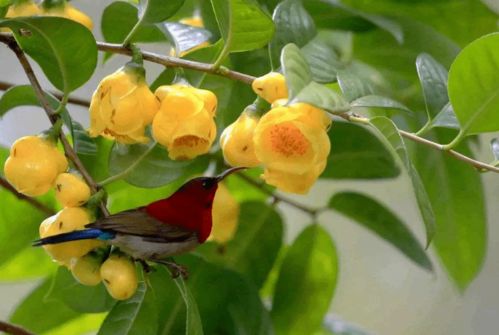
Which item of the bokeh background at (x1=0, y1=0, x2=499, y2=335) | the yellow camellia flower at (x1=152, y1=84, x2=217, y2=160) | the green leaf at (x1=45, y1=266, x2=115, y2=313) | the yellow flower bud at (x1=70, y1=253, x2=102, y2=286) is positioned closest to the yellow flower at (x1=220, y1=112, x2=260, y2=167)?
the yellow camellia flower at (x1=152, y1=84, x2=217, y2=160)

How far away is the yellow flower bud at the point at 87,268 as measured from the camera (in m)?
0.55

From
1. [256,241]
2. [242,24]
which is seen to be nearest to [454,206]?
[256,241]

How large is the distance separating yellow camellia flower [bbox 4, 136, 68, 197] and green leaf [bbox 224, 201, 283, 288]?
35cm

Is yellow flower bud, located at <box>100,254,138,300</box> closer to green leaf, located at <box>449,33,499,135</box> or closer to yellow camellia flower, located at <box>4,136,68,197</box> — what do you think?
yellow camellia flower, located at <box>4,136,68,197</box>

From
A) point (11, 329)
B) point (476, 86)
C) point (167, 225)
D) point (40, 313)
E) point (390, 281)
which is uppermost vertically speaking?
point (476, 86)

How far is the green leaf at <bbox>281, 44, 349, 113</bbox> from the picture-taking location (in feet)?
1.41

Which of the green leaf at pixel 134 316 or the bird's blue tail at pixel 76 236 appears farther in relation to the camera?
the green leaf at pixel 134 316

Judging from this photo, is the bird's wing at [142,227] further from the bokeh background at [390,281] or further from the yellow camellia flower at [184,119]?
the bokeh background at [390,281]

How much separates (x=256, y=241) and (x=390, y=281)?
0.91 metres

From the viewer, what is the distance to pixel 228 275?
77cm

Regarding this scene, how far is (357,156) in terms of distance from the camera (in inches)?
32.9

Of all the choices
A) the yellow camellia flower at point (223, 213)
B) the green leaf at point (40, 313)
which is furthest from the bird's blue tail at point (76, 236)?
the green leaf at point (40, 313)

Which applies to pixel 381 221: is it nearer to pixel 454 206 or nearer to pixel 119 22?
pixel 454 206

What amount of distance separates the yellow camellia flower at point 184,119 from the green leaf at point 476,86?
167 millimetres
